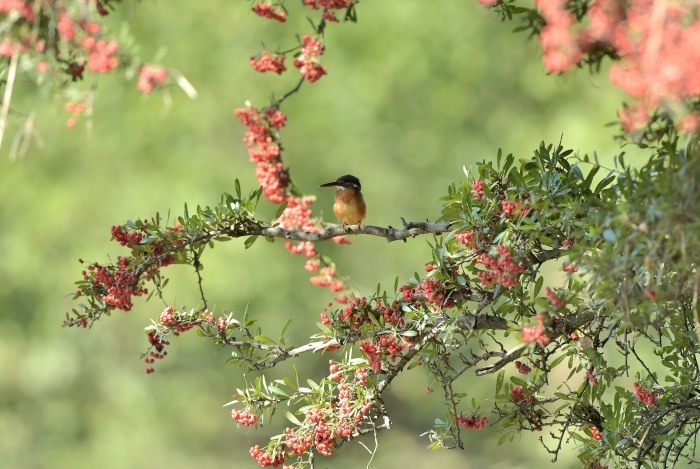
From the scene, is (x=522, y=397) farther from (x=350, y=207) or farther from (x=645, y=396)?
(x=350, y=207)

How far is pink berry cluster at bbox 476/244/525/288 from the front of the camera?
3115mm

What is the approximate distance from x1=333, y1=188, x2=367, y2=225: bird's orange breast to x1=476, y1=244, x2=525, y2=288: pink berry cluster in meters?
2.26

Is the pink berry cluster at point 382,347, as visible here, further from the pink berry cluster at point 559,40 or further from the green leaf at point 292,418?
the pink berry cluster at point 559,40

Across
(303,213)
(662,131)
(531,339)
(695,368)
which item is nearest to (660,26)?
(662,131)

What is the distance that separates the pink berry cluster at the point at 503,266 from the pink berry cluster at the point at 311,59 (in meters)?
1.34

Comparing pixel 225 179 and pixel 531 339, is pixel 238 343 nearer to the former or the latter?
pixel 531 339

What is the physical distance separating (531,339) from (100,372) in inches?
484

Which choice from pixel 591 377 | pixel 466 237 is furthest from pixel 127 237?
pixel 591 377

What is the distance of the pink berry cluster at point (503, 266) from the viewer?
10.2ft

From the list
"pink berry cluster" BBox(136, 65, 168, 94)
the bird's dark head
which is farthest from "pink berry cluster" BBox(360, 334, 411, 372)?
the bird's dark head

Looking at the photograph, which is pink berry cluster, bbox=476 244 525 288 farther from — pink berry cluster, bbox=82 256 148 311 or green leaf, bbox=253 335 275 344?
pink berry cluster, bbox=82 256 148 311

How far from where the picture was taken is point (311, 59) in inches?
168

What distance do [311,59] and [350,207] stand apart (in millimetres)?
1331

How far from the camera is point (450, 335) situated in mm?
3383
